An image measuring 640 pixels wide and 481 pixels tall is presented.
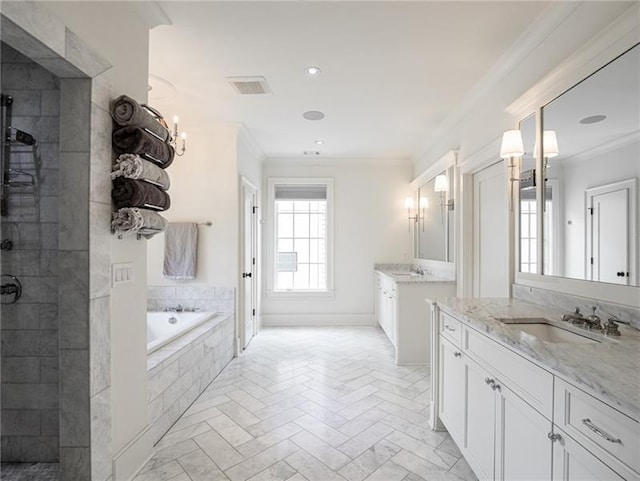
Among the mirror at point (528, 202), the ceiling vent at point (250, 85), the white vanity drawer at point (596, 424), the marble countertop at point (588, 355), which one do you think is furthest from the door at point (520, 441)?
the ceiling vent at point (250, 85)

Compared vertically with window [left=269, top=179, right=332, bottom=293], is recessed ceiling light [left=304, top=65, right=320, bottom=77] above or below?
above

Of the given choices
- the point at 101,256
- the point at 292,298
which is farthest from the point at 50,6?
the point at 292,298

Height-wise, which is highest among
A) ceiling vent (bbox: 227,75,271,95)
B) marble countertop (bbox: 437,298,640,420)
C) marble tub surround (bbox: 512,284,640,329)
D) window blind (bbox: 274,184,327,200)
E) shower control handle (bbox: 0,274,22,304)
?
ceiling vent (bbox: 227,75,271,95)

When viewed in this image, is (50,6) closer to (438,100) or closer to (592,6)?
(592,6)

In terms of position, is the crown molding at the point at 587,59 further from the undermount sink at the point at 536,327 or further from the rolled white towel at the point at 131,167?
the rolled white towel at the point at 131,167

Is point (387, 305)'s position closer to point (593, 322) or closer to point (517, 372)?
point (593, 322)

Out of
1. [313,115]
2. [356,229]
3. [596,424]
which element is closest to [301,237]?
[356,229]

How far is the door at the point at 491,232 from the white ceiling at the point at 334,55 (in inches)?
33.6

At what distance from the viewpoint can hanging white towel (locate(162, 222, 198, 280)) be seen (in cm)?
376

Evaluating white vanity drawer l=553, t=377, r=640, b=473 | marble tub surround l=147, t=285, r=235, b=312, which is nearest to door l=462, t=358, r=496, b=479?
white vanity drawer l=553, t=377, r=640, b=473

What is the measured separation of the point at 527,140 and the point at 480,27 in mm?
781

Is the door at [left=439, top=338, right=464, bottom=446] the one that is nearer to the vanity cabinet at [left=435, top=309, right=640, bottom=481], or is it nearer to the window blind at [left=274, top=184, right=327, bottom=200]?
the vanity cabinet at [left=435, top=309, right=640, bottom=481]

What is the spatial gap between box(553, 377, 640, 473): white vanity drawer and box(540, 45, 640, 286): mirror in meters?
0.77

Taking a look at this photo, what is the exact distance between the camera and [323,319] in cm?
550
